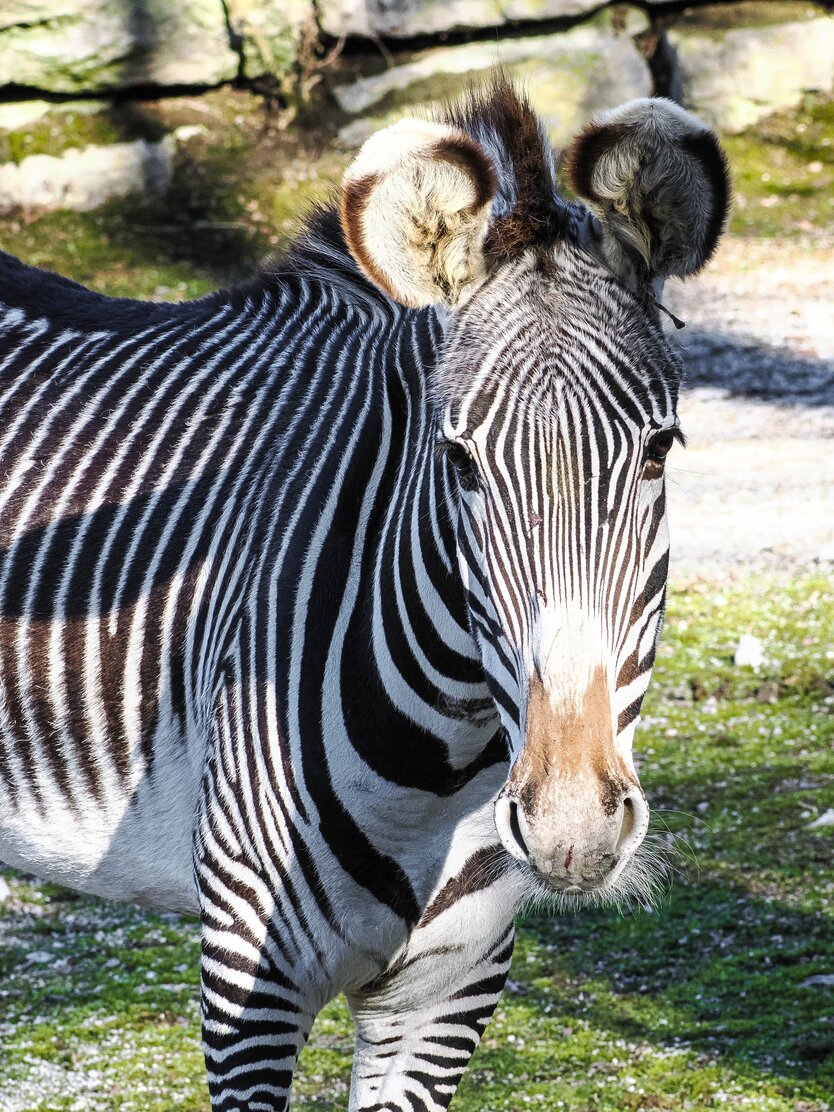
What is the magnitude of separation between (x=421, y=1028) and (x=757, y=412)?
8781mm

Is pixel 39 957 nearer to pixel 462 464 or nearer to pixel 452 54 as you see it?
pixel 462 464

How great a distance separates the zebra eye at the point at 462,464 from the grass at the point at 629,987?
1.77m

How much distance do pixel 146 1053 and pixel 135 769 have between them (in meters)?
1.76

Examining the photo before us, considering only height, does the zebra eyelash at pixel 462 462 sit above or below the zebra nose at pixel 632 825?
above

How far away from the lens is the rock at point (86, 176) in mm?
14219

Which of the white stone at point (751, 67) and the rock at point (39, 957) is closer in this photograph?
the rock at point (39, 957)

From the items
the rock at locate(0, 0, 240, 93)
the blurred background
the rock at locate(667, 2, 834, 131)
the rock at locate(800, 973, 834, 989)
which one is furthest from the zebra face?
the rock at locate(667, 2, 834, 131)

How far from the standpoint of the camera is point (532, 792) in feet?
7.71

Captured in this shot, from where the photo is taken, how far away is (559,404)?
97.1 inches

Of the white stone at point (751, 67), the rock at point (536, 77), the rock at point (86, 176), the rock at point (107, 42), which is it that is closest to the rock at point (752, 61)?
the white stone at point (751, 67)

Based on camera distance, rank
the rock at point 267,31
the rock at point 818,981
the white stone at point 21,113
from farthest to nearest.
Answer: the rock at point 267,31
the white stone at point 21,113
the rock at point 818,981

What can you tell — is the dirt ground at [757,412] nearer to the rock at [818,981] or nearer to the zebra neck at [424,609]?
the rock at [818,981]

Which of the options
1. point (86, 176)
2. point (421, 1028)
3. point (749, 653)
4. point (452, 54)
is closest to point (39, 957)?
point (421, 1028)

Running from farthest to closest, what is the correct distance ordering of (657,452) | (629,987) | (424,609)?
(629,987)
(424,609)
(657,452)
